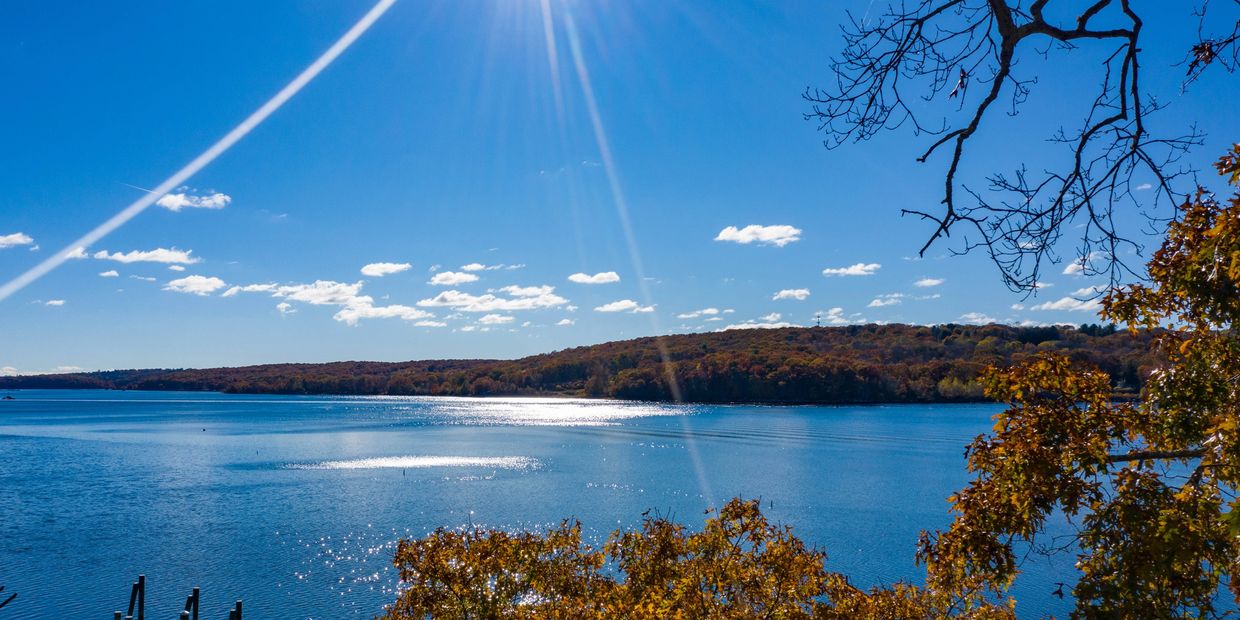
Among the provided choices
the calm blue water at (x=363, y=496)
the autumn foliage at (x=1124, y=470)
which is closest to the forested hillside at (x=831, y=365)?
the calm blue water at (x=363, y=496)

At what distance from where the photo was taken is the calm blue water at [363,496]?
85.1 ft

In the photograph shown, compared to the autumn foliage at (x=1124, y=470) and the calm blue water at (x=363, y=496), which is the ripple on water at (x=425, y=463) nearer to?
the calm blue water at (x=363, y=496)

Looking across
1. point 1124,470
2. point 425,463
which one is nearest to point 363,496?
point 425,463

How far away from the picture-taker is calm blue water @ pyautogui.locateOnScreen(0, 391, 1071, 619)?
25.9 m

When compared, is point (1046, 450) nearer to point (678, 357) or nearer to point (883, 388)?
point (883, 388)

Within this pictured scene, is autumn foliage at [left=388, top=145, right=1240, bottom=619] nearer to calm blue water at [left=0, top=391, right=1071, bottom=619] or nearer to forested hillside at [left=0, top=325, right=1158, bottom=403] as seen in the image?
calm blue water at [left=0, top=391, right=1071, bottom=619]

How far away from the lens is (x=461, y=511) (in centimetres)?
3875

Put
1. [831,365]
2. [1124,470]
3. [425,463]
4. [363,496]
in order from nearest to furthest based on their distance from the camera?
[1124,470]
[363,496]
[425,463]
[831,365]

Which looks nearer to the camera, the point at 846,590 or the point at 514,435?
the point at 846,590

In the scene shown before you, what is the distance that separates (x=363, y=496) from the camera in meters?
43.1

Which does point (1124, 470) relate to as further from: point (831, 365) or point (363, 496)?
point (831, 365)

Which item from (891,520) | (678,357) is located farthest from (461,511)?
(678,357)

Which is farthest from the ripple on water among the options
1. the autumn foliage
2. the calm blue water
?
the autumn foliage

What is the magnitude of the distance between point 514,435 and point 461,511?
48.7 meters
